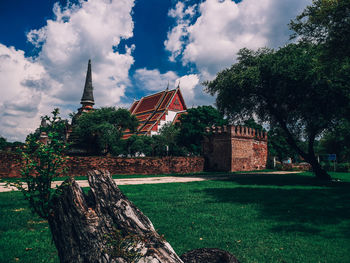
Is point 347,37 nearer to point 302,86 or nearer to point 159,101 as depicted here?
point 302,86

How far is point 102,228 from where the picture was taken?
213cm

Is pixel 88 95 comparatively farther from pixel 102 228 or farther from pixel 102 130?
pixel 102 228

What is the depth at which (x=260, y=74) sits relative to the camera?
58.6ft

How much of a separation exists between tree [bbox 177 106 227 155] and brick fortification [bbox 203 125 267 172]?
9362mm

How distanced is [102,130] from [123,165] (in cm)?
1333

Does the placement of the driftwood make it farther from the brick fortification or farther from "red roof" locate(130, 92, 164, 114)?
"red roof" locate(130, 92, 164, 114)

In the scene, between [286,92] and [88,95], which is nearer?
[286,92]

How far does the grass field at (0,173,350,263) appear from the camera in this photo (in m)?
4.42

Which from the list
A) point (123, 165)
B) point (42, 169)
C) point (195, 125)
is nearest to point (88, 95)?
point (195, 125)

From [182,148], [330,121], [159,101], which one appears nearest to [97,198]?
[330,121]

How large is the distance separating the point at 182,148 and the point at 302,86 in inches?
1037

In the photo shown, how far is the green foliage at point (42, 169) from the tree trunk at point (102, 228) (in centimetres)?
14

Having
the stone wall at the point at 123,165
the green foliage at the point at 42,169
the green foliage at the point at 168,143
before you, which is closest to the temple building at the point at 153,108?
the green foliage at the point at 168,143

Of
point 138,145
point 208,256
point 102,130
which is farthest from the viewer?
point 138,145
